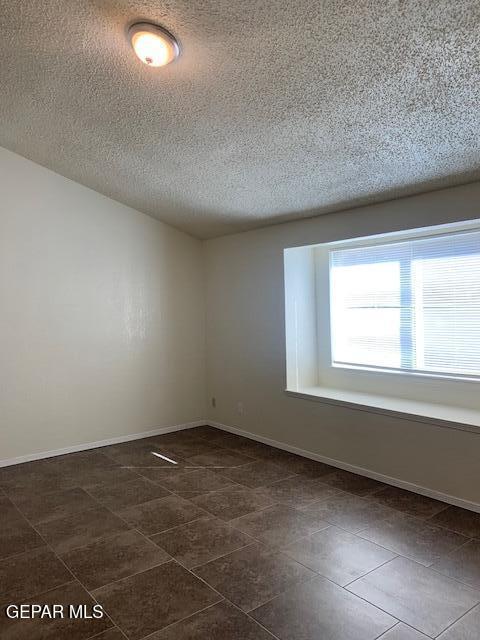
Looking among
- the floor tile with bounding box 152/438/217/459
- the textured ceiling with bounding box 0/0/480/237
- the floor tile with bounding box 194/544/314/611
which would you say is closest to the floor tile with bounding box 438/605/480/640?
the floor tile with bounding box 194/544/314/611

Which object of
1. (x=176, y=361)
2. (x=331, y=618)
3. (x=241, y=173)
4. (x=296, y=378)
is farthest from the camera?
(x=176, y=361)

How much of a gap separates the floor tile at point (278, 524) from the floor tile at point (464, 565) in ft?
2.30

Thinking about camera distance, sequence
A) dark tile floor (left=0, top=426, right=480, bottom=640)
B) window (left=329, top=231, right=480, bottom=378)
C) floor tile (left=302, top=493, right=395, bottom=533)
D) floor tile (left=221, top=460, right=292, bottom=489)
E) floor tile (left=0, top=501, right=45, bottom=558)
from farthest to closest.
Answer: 1. floor tile (left=221, top=460, right=292, bottom=489)
2. window (left=329, top=231, right=480, bottom=378)
3. floor tile (left=302, top=493, right=395, bottom=533)
4. floor tile (left=0, top=501, right=45, bottom=558)
5. dark tile floor (left=0, top=426, right=480, bottom=640)

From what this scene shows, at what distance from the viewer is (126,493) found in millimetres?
3398

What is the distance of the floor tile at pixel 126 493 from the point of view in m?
3.24

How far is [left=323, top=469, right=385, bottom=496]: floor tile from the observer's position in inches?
132

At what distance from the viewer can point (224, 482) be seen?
358 centimetres

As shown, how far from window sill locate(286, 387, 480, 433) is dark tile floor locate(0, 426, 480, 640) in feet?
1.80

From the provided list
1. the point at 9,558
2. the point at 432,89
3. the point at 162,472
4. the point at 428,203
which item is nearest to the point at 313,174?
the point at 428,203

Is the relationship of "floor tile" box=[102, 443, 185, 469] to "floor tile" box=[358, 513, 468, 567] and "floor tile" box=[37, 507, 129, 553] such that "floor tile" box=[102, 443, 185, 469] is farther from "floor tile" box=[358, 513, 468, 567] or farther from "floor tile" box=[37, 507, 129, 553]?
"floor tile" box=[358, 513, 468, 567]

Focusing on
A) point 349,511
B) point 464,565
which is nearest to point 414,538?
point 464,565

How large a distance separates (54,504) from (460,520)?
271cm

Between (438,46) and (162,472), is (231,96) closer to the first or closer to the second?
(438,46)

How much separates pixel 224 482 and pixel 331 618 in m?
1.69
